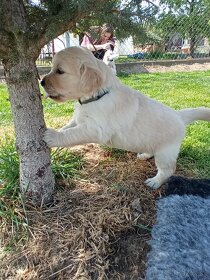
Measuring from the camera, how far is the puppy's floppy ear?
93.7 inches

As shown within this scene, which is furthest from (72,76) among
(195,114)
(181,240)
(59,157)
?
(181,240)

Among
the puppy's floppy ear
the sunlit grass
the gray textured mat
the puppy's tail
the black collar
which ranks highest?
the puppy's floppy ear

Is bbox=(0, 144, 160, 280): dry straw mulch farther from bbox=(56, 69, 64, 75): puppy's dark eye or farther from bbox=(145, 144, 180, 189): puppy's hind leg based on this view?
bbox=(56, 69, 64, 75): puppy's dark eye

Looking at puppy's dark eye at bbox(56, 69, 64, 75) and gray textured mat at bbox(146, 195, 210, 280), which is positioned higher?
puppy's dark eye at bbox(56, 69, 64, 75)

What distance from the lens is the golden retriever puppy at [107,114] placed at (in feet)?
7.88

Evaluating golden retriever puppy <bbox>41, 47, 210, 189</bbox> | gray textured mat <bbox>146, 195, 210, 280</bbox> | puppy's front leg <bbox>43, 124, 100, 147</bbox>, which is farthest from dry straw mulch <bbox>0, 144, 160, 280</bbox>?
puppy's front leg <bbox>43, 124, 100, 147</bbox>

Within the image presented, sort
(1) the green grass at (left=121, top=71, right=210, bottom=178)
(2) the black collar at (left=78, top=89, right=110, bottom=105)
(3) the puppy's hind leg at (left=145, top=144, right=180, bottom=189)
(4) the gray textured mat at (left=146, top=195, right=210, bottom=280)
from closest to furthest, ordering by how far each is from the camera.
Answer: (4) the gray textured mat at (left=146, top=195, right=210, bottom=280) < (2) the black collar at (left=78, top=89, right=110, bottom=105) < (3) the puppy's hind leg at (left=145, top=144, right=180, bottom=189) < (1) the green grass at (left=121, top=71, right=210, bottom=178)

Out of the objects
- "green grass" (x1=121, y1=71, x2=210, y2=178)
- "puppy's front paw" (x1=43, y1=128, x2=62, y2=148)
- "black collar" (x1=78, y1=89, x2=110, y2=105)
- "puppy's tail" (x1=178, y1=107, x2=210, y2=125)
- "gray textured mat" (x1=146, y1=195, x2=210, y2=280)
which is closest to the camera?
"gray textured mat" (x1=146, y1=195, x2=210, y2=280)

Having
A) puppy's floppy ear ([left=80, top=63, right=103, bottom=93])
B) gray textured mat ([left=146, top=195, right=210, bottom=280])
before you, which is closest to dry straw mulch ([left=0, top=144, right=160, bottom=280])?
gray textured mat ([left=146, top=195, right=210, bottom=280])

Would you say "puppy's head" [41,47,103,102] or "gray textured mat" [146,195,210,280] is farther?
"puppy's head" [41,47,103,102]

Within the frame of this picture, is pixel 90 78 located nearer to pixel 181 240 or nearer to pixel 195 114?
pixel 195 114

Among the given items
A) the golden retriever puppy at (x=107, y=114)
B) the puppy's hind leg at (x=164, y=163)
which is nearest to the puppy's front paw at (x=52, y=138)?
the golden retriever puppy at (x=107, y=114)

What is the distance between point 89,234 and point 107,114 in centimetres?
83

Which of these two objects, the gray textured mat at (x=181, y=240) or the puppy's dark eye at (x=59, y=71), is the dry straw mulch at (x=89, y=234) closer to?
the gray textured mat at (x=181, y=240)
